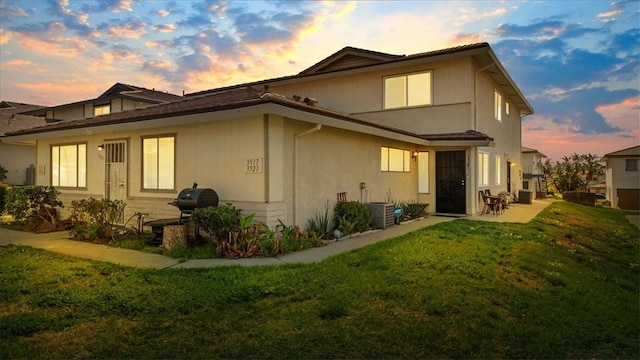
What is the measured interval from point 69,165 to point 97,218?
386 centimetres

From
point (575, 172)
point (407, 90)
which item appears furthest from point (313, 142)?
point (575, 172)

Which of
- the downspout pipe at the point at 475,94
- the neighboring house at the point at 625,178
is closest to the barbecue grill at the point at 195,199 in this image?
the downspout pipe at the point at 475,94

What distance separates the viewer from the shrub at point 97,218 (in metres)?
8.90

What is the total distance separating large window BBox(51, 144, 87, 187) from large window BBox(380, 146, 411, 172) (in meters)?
9.04

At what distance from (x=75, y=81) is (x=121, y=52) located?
9.85 ft

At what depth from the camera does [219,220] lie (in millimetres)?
7273

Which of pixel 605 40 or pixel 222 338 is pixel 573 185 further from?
pixel 222 338

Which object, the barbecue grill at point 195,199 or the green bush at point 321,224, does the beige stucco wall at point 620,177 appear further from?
the barbecue grill at point 195,199

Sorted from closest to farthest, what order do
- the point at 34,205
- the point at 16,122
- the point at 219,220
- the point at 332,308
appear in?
the point at 332,308 < the point at 219,220 < the point at 34,205 < the point at 16,122

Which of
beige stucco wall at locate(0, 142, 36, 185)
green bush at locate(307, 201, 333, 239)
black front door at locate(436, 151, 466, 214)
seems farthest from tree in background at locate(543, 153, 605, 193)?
beige stucco wall at locate(0, 142, 36, 185)

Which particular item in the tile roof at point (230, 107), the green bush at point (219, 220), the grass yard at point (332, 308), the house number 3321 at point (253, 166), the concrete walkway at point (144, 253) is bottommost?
the grass yard at point (332, 308)

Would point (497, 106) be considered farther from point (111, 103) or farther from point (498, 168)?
point (111, 103)

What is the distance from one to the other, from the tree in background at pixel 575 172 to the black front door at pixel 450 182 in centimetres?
2738

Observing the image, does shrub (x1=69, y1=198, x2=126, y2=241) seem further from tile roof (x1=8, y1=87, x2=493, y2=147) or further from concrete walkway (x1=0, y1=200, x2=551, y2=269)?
tile roof (x1=8, y1=87, x2=493, y2=147)
